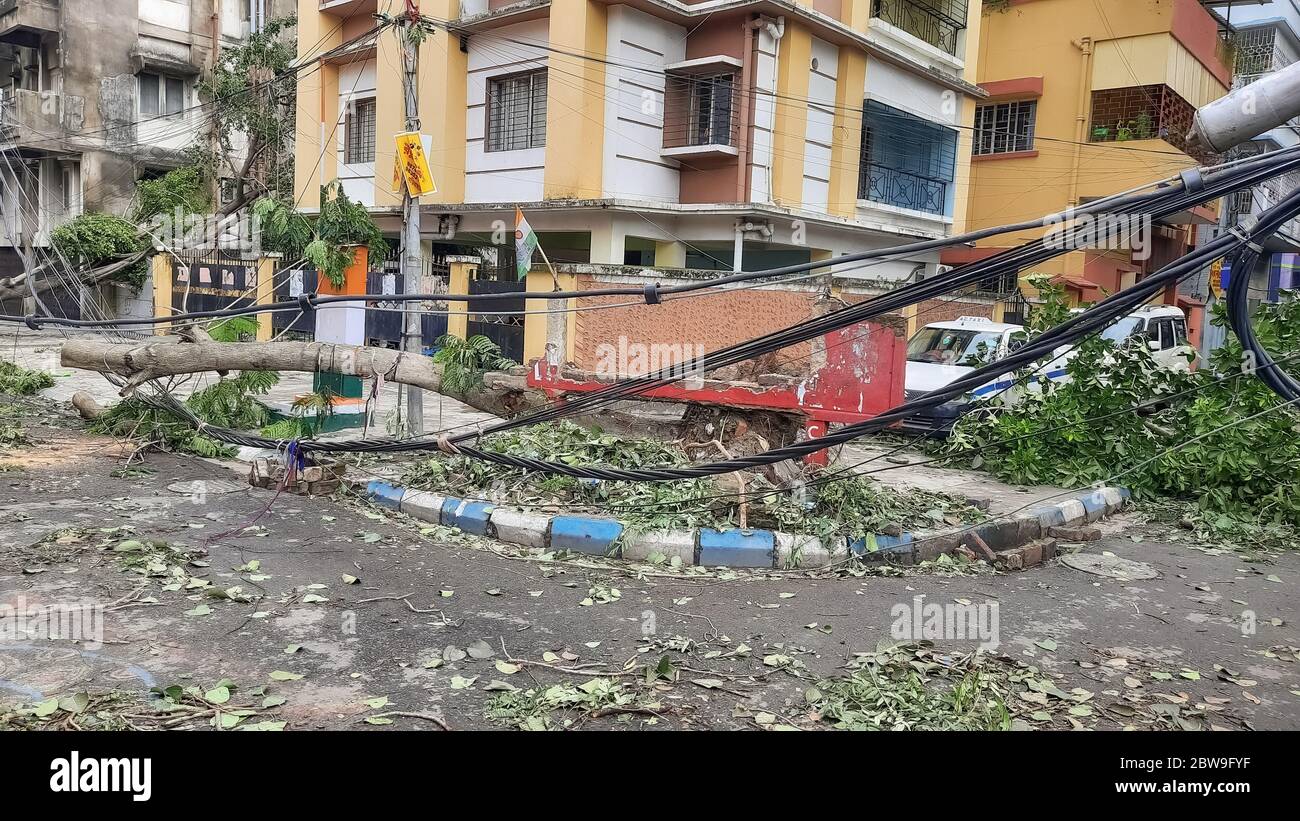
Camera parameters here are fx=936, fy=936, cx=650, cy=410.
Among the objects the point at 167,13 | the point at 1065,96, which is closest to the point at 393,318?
the point at 167,13

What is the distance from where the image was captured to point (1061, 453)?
9.56m

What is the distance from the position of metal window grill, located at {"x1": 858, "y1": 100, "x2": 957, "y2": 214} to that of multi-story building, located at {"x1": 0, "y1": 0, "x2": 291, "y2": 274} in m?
18.5

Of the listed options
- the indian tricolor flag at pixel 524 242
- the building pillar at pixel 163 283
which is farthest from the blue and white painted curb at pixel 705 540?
the building pillar at pixel 163 283

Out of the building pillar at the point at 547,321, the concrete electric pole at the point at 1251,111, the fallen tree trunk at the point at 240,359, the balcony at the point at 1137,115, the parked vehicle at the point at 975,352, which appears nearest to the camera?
the concrete electric pole at the point at 1251,111

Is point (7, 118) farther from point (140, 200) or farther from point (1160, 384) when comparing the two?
point (1160, 384)

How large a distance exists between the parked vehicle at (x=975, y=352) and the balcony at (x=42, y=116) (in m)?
25.0

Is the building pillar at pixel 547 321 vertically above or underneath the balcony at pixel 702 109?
underneath

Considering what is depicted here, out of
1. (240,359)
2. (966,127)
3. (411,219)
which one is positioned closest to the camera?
(240,359)

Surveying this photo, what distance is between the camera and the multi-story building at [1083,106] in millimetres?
20531

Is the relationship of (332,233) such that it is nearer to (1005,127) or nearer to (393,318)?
(393,318)

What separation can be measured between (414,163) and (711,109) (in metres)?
7.74

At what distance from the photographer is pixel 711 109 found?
16.6 meters

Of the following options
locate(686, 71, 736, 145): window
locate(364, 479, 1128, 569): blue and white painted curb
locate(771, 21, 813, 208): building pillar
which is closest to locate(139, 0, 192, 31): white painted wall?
locate(686, 71, 736, 145): window

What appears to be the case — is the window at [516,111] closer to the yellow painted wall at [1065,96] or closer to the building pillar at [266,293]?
the building pillar at [266,293]
